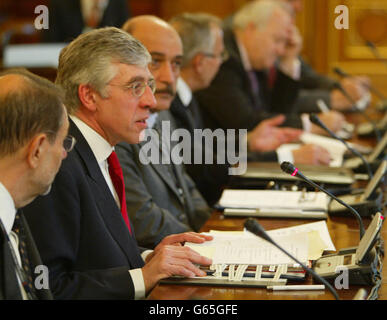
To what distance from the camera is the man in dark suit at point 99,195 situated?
6.00 feet

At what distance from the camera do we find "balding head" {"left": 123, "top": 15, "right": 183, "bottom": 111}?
9.21 ft

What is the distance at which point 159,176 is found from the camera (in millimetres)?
2734

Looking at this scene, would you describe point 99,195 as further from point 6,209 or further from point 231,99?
A: point 231,99

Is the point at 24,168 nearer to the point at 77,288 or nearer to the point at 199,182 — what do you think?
the point at 77,288

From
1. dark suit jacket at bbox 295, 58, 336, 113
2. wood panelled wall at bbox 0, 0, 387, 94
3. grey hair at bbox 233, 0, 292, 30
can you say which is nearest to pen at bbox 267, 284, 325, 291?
grey hair at bbox 233, 0, 292, 30

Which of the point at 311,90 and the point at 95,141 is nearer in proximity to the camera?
the point at 95,141

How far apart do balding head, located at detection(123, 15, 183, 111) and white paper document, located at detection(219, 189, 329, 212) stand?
1.54ft

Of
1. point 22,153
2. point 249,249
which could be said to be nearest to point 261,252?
point 249,249

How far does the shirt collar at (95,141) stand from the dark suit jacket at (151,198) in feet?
1.34

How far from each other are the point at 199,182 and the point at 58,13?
3.10m

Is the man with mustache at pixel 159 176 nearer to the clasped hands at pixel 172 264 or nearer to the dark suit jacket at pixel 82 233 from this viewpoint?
the dark suit jacket at pixel 82 233

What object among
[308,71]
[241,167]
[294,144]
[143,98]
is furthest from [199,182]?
[308,71]

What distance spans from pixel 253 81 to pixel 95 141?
292 cm
